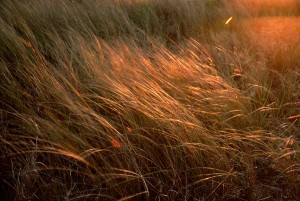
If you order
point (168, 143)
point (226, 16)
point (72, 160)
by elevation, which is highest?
point (72, 160)

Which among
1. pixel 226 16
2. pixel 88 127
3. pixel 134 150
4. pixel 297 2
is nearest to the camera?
pixel 134 150

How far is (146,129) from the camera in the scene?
5.30 ft

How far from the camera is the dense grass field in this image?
137 cm

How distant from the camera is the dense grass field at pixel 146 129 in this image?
1.37 meters

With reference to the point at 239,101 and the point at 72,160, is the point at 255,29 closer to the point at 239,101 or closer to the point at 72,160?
the point at 239,101

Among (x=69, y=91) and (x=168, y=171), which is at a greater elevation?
(x=69, y=91)

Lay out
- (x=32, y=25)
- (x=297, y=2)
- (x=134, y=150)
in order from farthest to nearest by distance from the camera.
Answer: (x=297, y=2)
(x=32, y=25)
(x=134, y=150)

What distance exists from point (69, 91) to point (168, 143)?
27.8 inches

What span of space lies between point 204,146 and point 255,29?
2.34 meters

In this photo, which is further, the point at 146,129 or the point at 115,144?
the point at 146,129

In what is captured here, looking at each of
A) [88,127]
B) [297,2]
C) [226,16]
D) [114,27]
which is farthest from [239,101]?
[297,2]

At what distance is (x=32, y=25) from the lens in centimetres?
338

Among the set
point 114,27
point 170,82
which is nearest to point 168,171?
point 170,82

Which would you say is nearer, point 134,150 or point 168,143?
point 134,150
